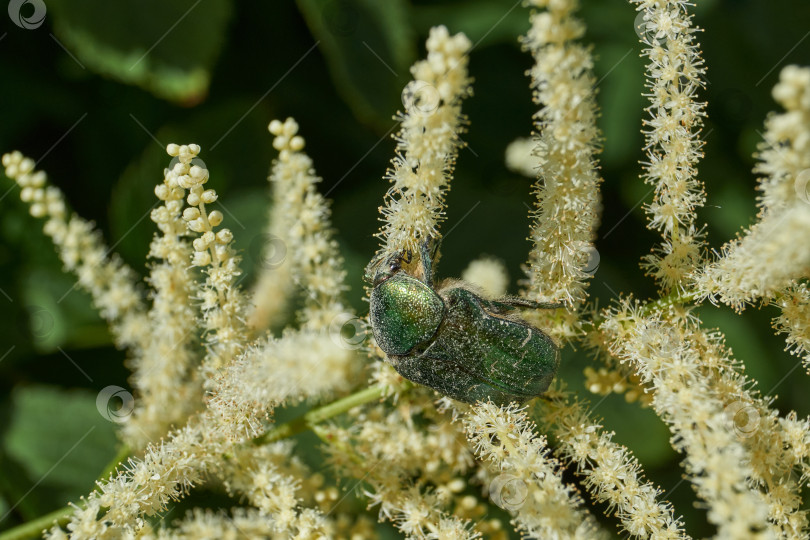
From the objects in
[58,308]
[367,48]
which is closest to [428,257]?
[367,48]

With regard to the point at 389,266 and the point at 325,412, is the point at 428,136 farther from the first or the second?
the point at 325,412

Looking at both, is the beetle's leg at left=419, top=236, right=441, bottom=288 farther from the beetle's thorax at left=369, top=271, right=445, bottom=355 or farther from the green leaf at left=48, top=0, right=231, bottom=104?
the green leaf at left=48, top=0, right=231, bottom=104

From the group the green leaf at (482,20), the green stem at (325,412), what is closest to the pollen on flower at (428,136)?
the green stem at (325,412)

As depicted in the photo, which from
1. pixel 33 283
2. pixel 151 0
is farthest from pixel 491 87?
pixel 33 283

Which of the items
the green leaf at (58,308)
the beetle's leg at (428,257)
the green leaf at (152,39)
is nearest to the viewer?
the beetle's leg at (428,257)

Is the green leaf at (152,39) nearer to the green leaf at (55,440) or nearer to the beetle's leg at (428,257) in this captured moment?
the beetle's leg at (428,257)

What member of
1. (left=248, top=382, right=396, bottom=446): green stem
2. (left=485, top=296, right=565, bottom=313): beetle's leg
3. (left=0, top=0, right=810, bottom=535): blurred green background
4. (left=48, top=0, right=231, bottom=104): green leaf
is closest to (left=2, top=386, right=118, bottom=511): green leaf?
(left=0, top=0, right=810, bottom=535): blurred green background
